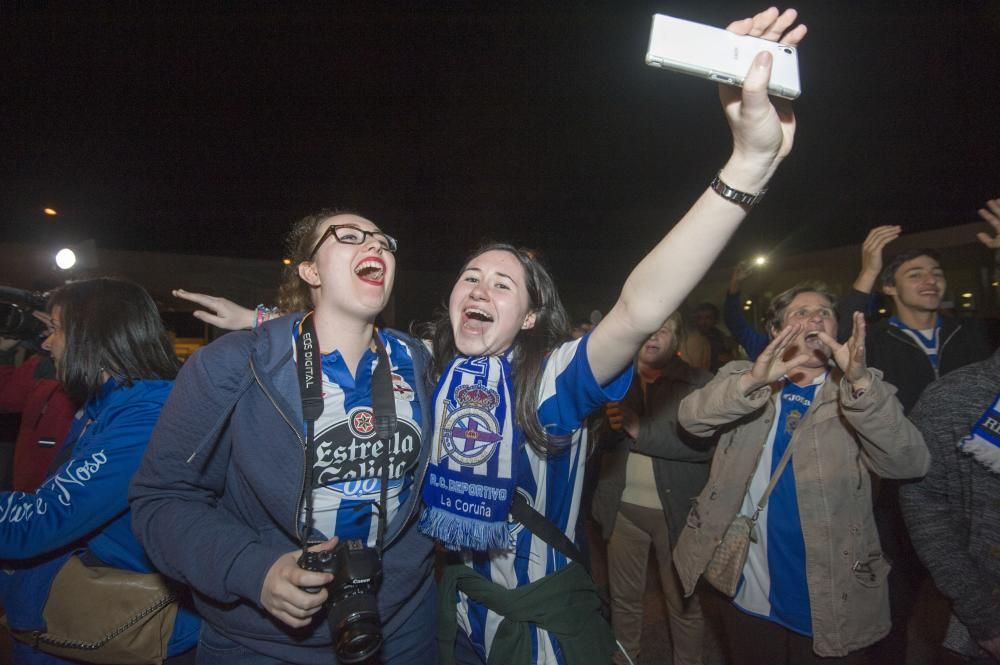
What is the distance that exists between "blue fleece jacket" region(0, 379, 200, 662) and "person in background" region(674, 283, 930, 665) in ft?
7.70

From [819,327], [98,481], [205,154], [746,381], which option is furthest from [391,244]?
[205,154]

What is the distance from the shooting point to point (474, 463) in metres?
1.54

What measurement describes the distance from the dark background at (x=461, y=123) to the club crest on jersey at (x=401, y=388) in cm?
559

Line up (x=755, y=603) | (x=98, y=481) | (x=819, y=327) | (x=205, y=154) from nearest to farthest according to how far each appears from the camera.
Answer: (x=98, y=481) → (x=755, y=603) → (x=819, y=327) → (x=205, y=154)

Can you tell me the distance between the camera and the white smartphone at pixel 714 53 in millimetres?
971

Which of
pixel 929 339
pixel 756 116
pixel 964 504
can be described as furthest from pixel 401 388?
pixel 929 339

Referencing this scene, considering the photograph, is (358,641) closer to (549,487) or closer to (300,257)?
(549,487)

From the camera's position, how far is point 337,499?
151 centimetres

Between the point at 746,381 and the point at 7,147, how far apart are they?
1156cm

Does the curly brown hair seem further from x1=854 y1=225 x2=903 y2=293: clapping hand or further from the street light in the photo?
the street light

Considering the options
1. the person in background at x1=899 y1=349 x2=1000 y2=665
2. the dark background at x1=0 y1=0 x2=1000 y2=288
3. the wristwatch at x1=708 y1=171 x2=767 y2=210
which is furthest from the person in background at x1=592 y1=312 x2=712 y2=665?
the dark background at x1=0 y1=0 x2=1000 y2=288

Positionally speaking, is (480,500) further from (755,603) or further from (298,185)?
(298,185)

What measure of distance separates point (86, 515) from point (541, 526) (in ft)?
5.25

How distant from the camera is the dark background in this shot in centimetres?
561
